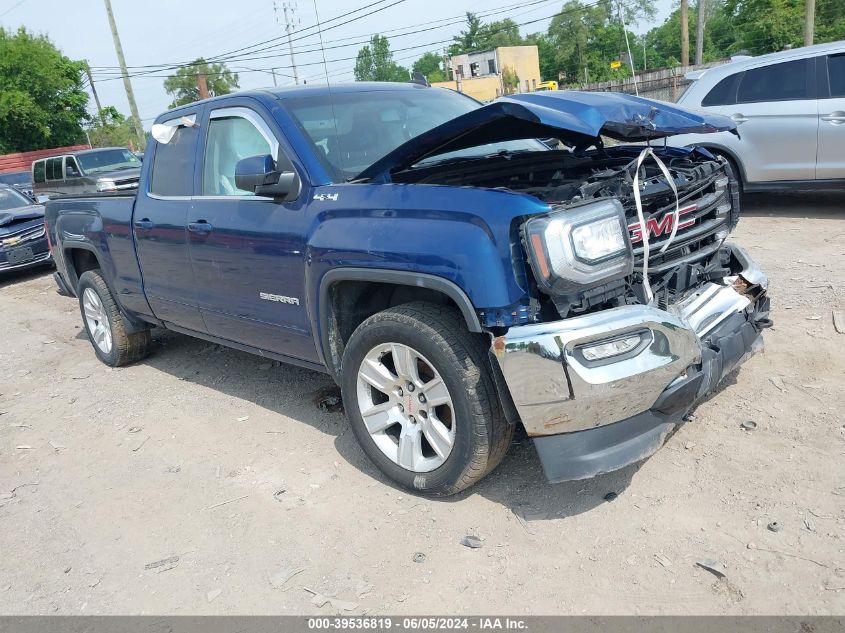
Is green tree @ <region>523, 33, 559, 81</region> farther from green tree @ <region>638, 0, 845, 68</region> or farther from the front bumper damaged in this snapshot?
the front bumper damaged

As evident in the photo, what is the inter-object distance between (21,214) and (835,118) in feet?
36.2

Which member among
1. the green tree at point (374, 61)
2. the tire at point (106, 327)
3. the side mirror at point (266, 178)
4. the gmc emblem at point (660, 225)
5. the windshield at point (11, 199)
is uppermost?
the green tree at point (374, 61)

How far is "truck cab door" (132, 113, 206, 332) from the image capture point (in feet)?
14.8

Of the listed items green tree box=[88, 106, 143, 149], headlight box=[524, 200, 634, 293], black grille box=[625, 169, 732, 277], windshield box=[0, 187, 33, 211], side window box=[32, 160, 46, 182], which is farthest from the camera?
green tree box=[88, 106, 143, 149]

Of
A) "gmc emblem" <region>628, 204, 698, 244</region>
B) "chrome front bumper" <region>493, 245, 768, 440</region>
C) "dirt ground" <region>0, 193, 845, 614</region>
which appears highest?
"gmc emblem" <region>628, 204, 698, 244</region>

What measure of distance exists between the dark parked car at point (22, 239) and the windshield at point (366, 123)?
8.06 m

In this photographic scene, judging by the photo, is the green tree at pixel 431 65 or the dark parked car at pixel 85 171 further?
the green tree at pixel 431 65

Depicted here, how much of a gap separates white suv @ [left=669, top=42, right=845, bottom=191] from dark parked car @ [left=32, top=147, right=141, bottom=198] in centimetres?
1165

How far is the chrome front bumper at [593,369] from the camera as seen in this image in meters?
2.68

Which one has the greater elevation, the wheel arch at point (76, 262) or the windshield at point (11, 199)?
the windshield at point (11, 199)

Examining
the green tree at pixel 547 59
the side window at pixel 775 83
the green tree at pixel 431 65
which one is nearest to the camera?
the side window at pixel 775 83

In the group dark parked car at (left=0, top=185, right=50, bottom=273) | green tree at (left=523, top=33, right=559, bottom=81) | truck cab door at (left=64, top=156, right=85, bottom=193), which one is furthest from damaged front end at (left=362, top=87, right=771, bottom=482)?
green tree at (left=523, top=33, right=559, bottom=81)

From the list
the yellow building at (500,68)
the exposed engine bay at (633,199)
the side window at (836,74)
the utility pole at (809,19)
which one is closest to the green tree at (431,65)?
the yellow building at (500,68)

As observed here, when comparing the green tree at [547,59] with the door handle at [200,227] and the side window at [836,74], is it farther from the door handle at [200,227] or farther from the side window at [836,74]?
the door handle at [200,227]
